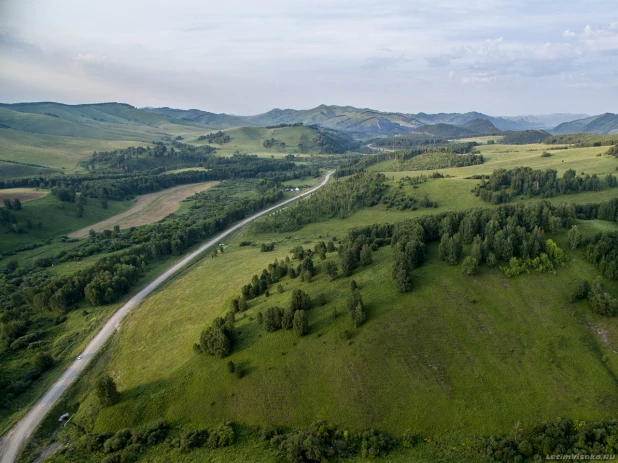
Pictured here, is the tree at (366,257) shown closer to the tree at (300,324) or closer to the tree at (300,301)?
the tree at (300,301)

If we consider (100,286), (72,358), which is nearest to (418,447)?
(72,358)

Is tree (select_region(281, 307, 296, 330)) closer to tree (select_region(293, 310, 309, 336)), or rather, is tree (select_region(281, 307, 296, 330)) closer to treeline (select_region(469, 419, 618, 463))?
tree (select_region(293, 310, 309, 336))

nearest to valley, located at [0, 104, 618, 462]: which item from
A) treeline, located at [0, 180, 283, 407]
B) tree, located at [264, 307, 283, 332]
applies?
tree, located at [264, 307, 283, 332]

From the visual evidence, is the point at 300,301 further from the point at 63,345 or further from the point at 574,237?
the point at 574,237

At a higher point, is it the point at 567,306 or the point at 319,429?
the point at 567,306

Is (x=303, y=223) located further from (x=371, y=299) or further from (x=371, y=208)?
(x=371, y=299)

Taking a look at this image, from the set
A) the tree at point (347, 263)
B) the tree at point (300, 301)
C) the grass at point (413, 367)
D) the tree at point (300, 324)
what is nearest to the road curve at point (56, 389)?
the grass at point (413, 367)
